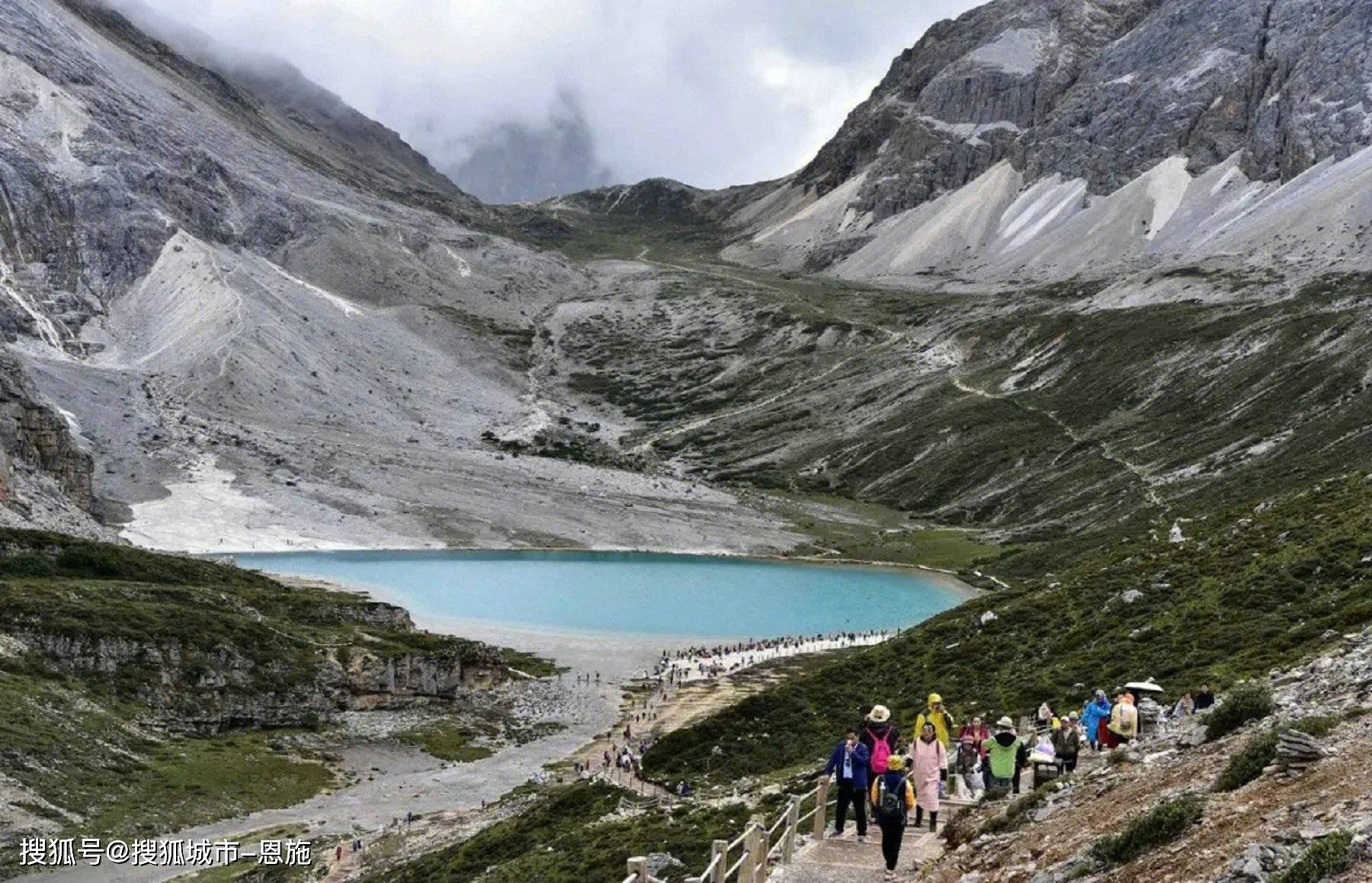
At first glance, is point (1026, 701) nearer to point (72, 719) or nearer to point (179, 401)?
point (72, 719)

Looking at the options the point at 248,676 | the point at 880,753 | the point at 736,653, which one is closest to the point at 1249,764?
the point at 880,753

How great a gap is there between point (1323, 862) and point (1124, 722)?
1269cm

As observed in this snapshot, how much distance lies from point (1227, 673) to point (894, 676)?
60.1 feet

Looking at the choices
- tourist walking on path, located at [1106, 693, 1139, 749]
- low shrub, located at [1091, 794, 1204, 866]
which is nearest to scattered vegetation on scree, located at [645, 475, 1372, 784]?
tourist walking on path, located at [1106, 693, 1139, 749]

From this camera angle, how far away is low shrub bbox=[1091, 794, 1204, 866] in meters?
13.2

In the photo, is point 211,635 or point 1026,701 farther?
point 211,635

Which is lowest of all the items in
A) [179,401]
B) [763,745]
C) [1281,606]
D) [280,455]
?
[763,745]

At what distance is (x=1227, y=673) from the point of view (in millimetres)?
28047

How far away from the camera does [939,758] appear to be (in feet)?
62.2

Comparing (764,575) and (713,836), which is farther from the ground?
(764,575)

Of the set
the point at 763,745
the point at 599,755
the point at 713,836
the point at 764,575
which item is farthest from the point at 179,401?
the point at 713,836

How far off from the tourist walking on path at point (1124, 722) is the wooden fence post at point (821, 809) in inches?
260

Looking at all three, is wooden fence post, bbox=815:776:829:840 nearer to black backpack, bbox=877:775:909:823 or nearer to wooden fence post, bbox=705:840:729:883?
black backpack, bbox=877:775:909:823

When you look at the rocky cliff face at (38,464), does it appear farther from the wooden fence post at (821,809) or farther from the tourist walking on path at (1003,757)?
the tourist walking on path at (1003,757)
